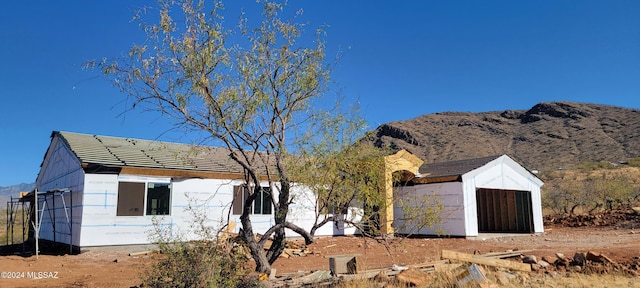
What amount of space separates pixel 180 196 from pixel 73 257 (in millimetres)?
3818

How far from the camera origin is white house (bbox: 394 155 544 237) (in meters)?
18.4

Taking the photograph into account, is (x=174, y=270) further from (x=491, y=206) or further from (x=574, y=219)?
(x=574, y=219)

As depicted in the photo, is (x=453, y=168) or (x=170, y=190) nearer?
(x=170, y=190)

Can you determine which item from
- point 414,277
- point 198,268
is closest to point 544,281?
point 414,277

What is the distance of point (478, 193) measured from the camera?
24266 mm

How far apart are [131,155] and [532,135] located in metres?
59.3

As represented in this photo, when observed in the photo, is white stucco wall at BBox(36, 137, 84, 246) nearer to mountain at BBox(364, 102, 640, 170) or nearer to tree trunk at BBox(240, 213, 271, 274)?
tree trunk at BBox(240, 213, 271, 274)

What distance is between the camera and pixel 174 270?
689cm

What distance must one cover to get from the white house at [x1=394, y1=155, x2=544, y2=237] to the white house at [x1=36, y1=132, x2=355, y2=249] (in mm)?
5161

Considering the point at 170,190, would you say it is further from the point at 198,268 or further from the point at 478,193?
the point at 478,193

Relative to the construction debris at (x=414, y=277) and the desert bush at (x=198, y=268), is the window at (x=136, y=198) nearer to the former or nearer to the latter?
the desert bush at (x=198, y=268)

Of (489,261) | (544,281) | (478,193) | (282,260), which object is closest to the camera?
(544,281)

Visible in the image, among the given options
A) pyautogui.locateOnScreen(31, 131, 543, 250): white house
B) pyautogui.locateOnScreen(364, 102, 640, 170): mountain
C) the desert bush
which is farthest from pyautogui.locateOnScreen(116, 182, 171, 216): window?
pyautogui.locateOnScreen(364, 102, 640, 170): mountain

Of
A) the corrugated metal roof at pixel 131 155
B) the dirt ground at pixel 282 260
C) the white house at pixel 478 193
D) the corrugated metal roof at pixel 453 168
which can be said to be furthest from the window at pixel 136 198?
the corrugated metal roof at pixel 453 168
